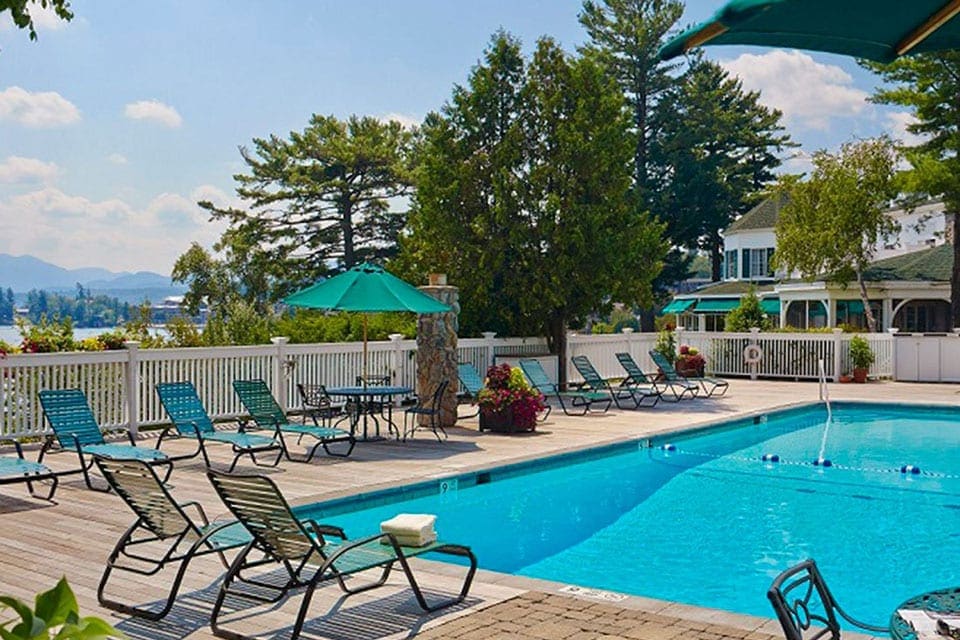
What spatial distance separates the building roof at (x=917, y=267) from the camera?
98.0 feet

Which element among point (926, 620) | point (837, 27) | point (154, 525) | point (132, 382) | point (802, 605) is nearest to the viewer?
point (837, 27)

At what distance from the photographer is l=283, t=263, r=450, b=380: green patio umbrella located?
12.4 m

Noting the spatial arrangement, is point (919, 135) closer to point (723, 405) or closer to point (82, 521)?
point (723, 405)

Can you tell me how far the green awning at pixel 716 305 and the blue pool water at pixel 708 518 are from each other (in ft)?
81.1

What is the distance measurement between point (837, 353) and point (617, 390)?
23.9 feet

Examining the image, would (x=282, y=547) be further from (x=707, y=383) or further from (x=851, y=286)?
(x=851, y=286)

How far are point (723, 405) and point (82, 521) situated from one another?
12433 mm

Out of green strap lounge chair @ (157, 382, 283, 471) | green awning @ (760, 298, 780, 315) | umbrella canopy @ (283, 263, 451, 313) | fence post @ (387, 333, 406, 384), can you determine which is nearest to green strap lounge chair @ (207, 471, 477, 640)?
green strap lounge chair @ (157, 382, 283, 471)

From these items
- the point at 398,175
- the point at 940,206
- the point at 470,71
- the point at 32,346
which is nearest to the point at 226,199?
the point at 398,175

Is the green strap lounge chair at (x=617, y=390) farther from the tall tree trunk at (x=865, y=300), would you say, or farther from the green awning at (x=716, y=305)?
the green awning at (x=716, y=305)

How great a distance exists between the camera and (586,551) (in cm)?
897

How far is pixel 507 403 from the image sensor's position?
47.3 feet

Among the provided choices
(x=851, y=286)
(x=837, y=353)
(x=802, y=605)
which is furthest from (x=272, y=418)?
(x=851, y=286)

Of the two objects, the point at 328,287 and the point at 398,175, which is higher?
the point at 398,175
